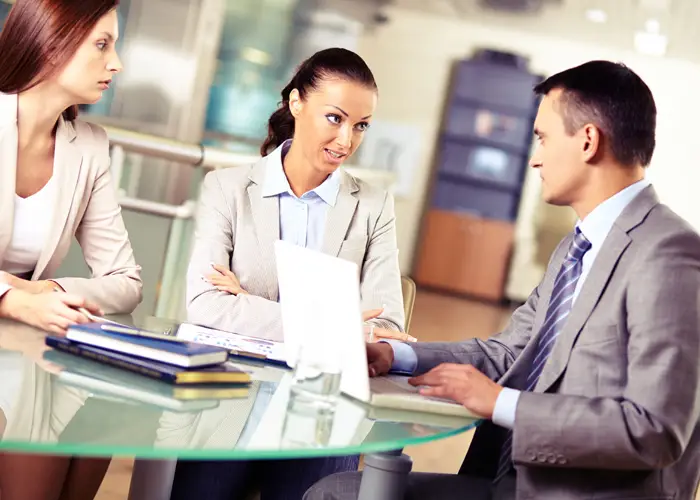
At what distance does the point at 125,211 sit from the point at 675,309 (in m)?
2.53

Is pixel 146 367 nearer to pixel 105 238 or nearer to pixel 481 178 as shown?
pixel 105 238

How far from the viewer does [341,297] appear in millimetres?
1485

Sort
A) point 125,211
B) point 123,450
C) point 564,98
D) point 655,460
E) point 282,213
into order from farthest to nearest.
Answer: point 125,211 < point 282,213 < point 564,98 < point 655,460 < point 123,450

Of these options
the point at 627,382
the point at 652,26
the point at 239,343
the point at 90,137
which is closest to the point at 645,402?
the point at 627,382

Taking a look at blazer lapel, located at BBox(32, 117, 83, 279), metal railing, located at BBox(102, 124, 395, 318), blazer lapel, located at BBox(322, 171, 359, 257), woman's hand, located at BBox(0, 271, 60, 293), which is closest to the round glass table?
woman's hand, located at BBox(0, 271, 60, 293)

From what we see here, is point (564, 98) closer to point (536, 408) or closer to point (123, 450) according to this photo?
point (536, 408)

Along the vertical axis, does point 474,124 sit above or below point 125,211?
above

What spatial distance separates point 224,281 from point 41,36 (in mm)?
710

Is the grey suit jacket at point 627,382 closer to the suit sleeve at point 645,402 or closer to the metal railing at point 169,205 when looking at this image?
the suit sleeve at point 645,402

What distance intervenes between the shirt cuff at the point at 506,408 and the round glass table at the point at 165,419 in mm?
56

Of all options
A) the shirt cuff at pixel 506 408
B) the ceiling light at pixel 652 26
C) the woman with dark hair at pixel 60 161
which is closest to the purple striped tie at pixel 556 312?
the shirt cuff at pixel 506 408

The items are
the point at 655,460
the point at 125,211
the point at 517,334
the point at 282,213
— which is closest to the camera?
the point at 655,460

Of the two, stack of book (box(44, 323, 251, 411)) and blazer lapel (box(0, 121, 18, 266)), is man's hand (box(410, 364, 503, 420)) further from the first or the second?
blazer lapel (box(0, 121, 18, 266))

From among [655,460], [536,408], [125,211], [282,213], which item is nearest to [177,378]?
[536,408]
